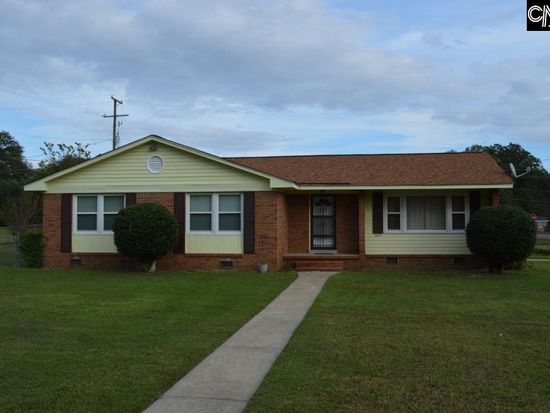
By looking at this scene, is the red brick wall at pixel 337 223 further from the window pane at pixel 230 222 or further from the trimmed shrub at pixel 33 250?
the trimmed shrub at pixel 33 250

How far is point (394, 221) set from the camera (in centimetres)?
1964

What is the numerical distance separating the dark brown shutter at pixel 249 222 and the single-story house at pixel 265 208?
0.03 metres

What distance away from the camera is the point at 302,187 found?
18.5 m

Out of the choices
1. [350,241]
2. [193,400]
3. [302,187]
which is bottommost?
[193,400]

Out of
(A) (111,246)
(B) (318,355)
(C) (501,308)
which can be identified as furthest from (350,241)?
(B) (318,355)

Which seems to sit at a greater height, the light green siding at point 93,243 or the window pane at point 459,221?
the window pane at point 459,221

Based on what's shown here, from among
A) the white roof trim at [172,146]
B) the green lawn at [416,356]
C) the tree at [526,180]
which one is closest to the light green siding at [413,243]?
the white roof trim at [172,146]

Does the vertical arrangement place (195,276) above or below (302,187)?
below

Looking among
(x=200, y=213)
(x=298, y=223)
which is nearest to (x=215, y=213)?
(x=200, y=213)

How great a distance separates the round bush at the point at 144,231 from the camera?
16.8 metres

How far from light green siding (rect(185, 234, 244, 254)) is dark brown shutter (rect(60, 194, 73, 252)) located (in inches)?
153

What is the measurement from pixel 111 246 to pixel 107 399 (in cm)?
1405

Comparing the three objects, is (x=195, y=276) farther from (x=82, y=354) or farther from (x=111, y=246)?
(x=82, y=354)

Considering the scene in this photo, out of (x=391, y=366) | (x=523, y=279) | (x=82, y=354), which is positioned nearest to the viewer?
(x=391, y=366)
